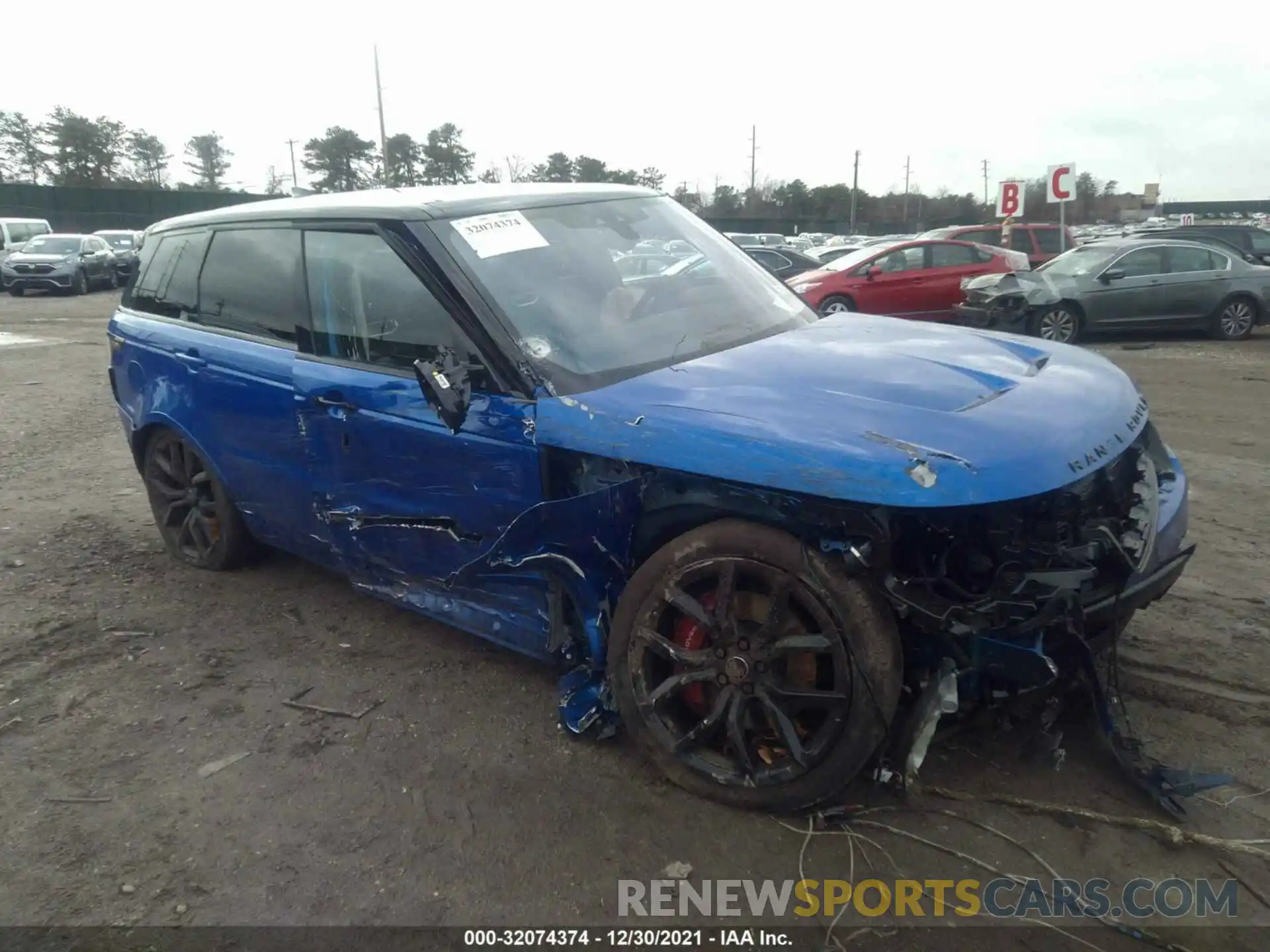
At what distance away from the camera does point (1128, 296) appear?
42.7ft

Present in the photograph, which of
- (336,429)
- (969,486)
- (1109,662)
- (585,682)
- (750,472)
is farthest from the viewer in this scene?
(336,429)

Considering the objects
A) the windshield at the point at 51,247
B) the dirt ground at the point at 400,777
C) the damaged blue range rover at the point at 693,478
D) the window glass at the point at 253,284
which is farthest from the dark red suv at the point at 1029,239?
the windshield at the point at 51,247

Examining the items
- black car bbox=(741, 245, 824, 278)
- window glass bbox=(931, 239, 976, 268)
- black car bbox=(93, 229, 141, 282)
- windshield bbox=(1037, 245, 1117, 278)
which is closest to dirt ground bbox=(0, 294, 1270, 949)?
windshield bbox=(1037, 245, 1117, 278)

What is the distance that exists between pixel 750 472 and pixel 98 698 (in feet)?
9.12

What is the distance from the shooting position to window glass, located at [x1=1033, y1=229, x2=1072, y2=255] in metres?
17.7

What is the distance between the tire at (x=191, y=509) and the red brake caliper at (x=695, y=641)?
8.61 ft

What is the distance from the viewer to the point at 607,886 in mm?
2527

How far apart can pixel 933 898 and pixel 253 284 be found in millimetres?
3501

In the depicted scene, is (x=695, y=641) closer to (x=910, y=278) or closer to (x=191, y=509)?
(x=191, y=509)

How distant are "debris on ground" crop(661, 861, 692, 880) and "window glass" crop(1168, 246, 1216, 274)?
1351cm

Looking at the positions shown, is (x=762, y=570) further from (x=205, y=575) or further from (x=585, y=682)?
(x=205, y=575)

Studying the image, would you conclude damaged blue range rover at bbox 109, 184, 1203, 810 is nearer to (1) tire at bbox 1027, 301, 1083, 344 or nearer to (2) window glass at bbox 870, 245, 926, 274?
(1) tire at bbox 1027, 301, 1083, 344

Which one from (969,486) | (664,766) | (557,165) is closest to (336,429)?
(664,766)

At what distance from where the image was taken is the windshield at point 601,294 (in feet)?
10.2
